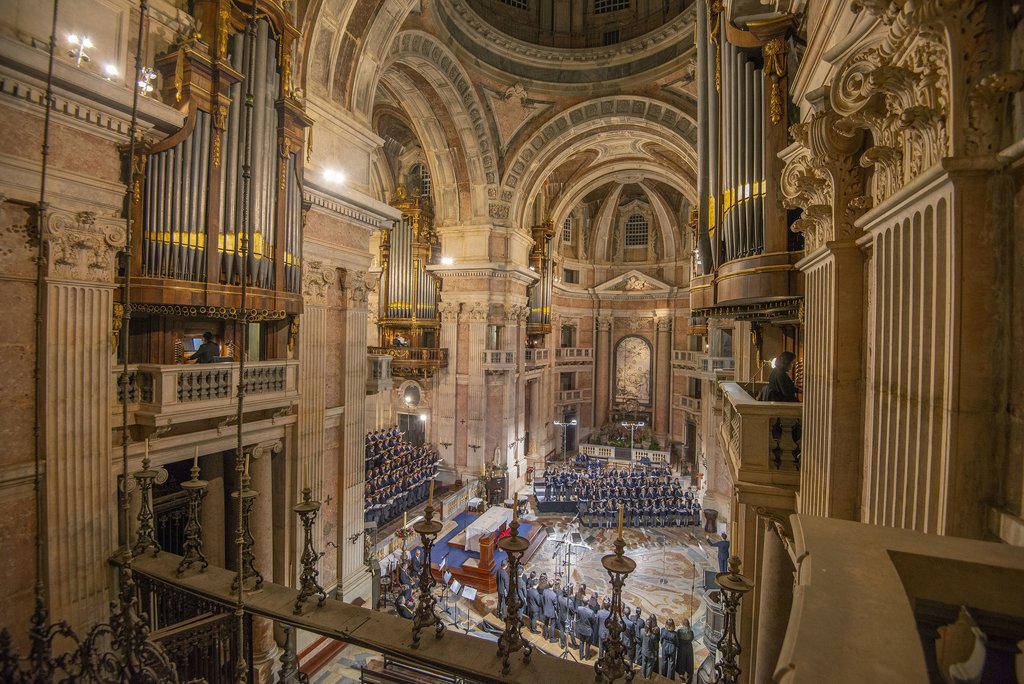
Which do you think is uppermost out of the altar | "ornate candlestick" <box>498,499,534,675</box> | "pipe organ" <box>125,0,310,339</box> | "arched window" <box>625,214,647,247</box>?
"arched window" <box>625,214,647,247</box>

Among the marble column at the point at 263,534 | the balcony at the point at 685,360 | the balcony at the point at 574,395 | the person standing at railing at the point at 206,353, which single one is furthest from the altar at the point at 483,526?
the balcony at the point at 685,360

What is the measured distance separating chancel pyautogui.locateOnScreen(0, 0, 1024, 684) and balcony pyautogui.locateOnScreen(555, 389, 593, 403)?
34.5 feet

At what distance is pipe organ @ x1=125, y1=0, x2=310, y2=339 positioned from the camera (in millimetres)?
5125

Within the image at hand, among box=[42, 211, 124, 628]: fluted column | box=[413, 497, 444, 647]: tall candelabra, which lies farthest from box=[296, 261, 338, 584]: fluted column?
box=[413, 497, 444, 647]: tall candelabra

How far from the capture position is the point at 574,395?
25.4m

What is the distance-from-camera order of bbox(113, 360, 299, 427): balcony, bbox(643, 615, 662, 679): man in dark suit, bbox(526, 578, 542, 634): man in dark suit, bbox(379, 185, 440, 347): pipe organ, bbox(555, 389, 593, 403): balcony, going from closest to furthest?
1. bbox(113, 360, 299, 427): balcony
2. bbox(643, 615, 662, 679): man in dark suit
3. bbox(526, 578, 542, 634): man in dark suit
4. bbox(379, 185, 440, 347): pipe organ
5. bbox(555, 389, 593, 403): balcony

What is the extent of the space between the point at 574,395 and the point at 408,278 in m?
12.5

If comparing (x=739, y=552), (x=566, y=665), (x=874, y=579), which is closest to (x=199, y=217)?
(x=566, y=665)

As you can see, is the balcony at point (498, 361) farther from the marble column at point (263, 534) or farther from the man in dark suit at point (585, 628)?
the marble column at point (263, 534)

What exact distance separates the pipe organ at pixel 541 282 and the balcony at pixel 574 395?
5170 millimetres

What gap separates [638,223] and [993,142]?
25.9 metres

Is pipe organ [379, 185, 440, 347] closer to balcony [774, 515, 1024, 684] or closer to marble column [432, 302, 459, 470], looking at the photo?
marble column [432, 302, 459, 470]

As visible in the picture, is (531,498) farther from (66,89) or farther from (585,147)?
(66,89)

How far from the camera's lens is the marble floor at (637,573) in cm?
885
